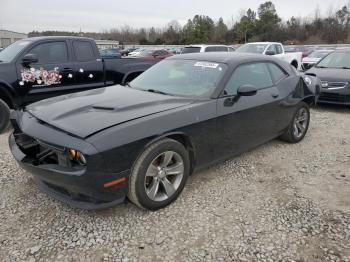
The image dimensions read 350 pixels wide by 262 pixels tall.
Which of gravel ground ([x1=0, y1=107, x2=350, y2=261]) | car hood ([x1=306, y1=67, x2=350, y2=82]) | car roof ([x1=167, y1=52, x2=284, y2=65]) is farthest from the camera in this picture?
car hood ([x1=306, y1=67, x2=350, y2=82])

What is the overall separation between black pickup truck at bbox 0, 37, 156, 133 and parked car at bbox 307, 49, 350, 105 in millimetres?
4667

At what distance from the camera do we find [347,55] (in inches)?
333

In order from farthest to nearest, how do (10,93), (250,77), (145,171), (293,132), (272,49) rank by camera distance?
(272,49) → (10,93) → (293,132) → (250,77) → (145,171)

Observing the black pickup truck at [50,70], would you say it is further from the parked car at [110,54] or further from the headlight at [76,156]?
the headlight at [76,156]

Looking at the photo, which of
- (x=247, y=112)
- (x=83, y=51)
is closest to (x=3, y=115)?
(x=83, y=51)

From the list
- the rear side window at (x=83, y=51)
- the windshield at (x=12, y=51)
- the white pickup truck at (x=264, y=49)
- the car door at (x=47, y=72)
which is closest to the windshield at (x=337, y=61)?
the white pickup truck at (x=264, y=49)

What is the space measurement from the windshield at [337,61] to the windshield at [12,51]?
7361mm

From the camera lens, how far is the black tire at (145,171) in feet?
9.61

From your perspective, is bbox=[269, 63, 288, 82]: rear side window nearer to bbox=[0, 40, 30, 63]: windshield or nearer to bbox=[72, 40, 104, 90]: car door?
bbox=[72, 40, 104, 90]: car door

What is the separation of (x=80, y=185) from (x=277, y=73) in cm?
344

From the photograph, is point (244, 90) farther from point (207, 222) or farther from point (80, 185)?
point (80, 185)

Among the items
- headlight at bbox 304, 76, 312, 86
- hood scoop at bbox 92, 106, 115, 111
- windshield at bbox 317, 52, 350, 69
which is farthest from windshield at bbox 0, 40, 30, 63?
windshield at bbox 317, 52, 350, 69

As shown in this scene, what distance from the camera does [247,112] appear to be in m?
4.00

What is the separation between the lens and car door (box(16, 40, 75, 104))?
5.95 metres
